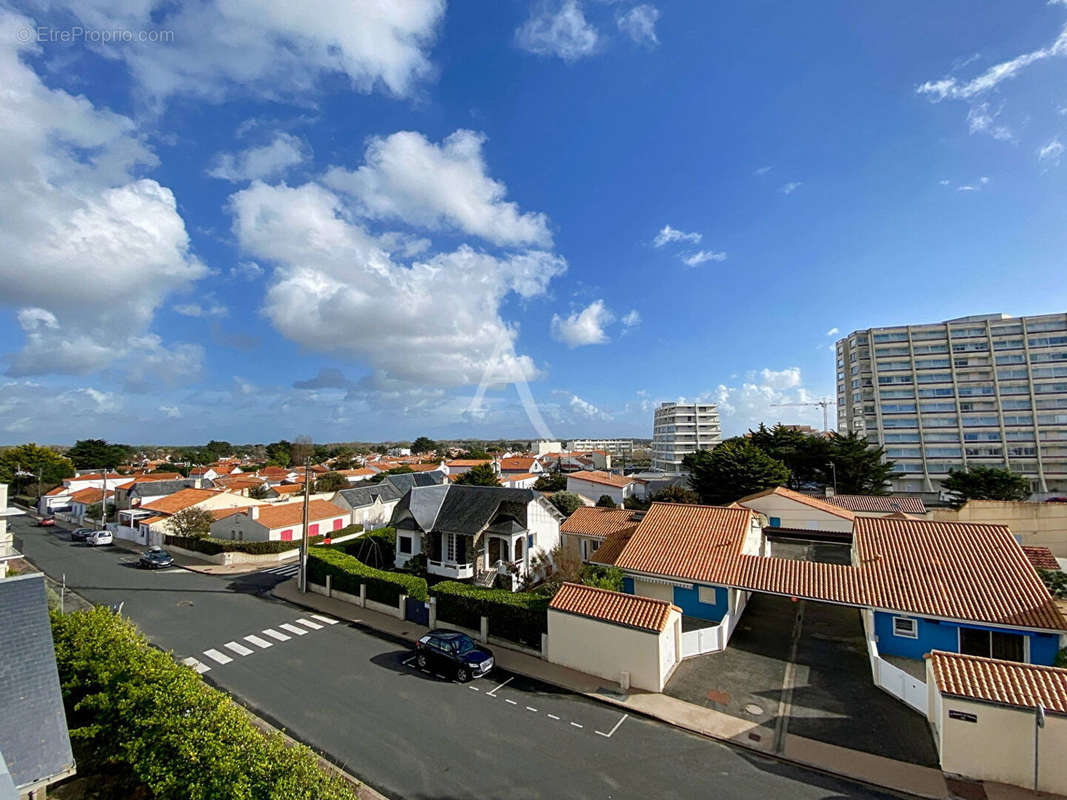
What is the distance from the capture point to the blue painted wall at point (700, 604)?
2100cm

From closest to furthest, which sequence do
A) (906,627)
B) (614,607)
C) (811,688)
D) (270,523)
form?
1. (811,688)
2. (614,607)
3. (906,627)
4. (270,523)

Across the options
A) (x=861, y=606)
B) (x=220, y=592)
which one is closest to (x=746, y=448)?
(x=861, y=606)

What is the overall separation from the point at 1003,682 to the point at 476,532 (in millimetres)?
21805

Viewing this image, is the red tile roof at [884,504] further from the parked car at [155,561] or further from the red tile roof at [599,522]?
the parked car at [155,561]

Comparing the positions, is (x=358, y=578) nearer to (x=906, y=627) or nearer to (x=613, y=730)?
(x=613, y=730)

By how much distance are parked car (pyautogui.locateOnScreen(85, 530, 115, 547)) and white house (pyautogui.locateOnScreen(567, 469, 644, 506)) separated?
4831cm

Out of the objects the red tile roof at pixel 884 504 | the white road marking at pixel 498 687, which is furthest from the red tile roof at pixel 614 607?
the red tile roof at pixel 884 504

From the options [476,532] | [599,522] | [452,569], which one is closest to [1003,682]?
[476,532]

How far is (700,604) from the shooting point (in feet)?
70.4

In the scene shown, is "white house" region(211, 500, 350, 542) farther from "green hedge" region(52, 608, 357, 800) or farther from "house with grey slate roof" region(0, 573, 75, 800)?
"house with grey slate roof" region(0, 573, 75, 800)

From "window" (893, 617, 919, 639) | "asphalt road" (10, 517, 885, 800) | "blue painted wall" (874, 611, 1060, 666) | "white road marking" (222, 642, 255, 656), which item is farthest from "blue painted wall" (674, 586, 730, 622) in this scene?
"white road marking" (222, 642, 255, 656)

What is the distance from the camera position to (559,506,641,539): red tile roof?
31.8 m

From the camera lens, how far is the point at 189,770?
9.06 metres

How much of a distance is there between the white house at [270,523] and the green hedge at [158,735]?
24.9 m
